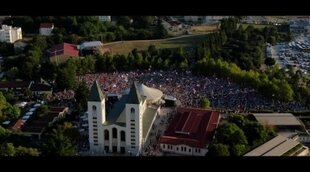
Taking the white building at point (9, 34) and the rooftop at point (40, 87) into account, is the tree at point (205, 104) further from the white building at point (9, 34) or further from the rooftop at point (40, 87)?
the white building at point (9, 34)

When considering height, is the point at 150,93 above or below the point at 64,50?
below

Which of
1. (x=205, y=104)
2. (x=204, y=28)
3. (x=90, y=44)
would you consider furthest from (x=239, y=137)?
(x=204, y=28)

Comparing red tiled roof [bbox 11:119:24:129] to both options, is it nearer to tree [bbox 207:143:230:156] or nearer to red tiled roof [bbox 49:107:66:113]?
red tiled roof [bbox 49:107:66:113]

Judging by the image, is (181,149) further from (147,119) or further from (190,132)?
(147,119)

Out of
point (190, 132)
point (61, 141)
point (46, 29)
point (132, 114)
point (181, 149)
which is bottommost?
point (181, 149)

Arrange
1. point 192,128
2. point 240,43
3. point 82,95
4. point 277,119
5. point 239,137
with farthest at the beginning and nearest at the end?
point 240,43, point 82,95, point 277,119, point 192,128, point 239,137

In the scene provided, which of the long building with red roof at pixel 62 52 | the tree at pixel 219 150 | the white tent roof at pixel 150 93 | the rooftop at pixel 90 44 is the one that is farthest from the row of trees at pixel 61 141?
the rooftop at pixel 90 44

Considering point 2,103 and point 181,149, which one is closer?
point 181,149

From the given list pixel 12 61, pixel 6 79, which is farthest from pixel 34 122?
pixel 12 61
